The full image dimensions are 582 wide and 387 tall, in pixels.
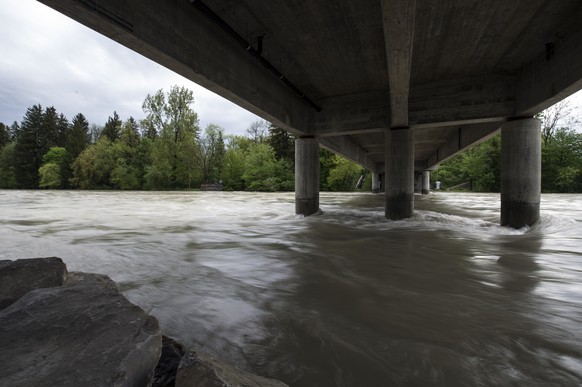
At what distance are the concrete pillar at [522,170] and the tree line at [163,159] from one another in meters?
42.0

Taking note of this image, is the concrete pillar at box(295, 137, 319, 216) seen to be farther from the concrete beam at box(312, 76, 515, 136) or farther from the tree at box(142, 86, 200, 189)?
the tree at box(142, 86, 200, 189)

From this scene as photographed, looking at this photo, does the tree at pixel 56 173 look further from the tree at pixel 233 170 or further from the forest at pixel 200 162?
the tree at pixel 233 170

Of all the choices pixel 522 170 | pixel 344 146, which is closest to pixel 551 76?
pixel 522 170

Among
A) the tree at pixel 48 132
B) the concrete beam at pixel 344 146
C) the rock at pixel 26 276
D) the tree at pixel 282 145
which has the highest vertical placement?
the tree at pixel 48 132

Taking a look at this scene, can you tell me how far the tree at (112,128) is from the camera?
256ft

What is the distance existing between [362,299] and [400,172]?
868cm

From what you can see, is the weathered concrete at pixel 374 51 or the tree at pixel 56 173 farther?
the tree at pixel 56 173

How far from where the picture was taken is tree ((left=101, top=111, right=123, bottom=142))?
256 ft

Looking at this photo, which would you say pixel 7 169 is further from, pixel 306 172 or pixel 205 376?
pixel 205 376

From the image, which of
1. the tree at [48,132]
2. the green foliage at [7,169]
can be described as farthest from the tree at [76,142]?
the green foliage at [7,169]

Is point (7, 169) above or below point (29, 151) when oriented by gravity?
below

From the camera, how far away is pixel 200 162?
5659cm

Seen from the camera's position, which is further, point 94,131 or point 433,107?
point 94,131

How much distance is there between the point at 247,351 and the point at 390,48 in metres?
6.25
